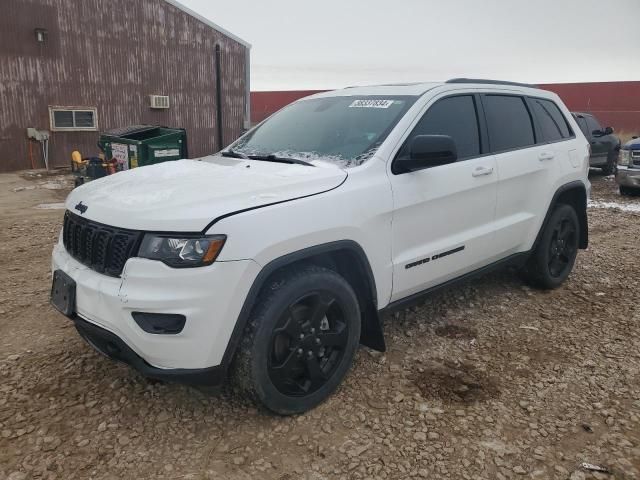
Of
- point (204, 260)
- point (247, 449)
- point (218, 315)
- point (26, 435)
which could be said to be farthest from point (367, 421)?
point (26, 435)

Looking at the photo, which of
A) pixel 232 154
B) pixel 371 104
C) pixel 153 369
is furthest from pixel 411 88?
pixel 153 369

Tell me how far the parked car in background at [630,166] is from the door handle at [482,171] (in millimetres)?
7891

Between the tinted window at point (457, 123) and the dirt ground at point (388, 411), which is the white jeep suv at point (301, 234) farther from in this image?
the dirt ground at point (388, 411)

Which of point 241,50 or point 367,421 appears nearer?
point 367,421

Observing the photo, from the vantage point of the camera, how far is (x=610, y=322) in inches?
169

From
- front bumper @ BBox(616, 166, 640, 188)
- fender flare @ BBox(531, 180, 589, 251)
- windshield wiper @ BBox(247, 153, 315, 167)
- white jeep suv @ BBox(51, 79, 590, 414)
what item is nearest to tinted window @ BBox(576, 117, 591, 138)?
front bumper @ BBox(616, 166, 640, 188)

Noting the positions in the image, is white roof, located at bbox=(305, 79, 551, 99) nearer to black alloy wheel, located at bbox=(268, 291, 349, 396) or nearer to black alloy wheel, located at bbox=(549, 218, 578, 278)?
black alloy wheel, located at bbox=(549, 218, 578, 278)

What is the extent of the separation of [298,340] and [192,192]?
95cm

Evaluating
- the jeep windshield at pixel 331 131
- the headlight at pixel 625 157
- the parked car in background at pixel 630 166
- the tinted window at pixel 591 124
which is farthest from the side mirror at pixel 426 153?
the tinted window at pixel 591 124

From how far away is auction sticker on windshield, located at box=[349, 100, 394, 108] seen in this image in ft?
12.0

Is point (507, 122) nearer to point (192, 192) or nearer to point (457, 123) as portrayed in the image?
point (457, 123)

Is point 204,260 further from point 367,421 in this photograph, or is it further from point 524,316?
point 524,316

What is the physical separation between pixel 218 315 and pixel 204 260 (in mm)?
266

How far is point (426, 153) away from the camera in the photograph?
10.3 feet
